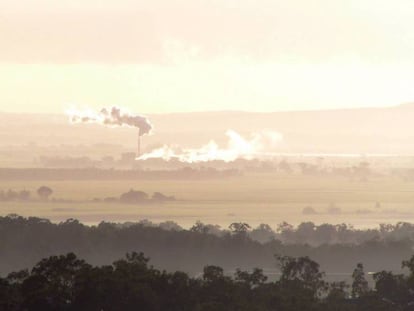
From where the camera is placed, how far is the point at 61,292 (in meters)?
196

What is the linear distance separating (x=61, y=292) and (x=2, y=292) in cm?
846

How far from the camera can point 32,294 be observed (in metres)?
194

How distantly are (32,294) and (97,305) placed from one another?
7.79 metres

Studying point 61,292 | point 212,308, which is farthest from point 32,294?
point 212,308

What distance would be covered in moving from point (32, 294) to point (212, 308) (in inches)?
709

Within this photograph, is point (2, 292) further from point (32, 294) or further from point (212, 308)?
point (212, 308)

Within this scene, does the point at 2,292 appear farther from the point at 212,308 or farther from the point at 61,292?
the point at 212,308

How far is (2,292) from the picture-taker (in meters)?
190

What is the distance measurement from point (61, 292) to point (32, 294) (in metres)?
3.73

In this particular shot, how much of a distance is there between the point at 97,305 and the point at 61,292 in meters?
4.22

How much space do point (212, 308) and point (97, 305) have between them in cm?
1109

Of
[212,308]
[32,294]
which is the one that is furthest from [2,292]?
[212,308]
